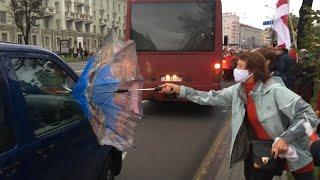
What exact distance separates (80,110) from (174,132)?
222 inches

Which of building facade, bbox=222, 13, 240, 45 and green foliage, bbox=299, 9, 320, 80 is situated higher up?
building facade, bbox=222, 13, 240, 45

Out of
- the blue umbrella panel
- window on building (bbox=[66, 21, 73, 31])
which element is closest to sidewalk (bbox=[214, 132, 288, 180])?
the blue umbrella panel

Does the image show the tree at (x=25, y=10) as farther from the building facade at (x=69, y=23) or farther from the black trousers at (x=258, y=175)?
the black trousers at (x=258, y=175)

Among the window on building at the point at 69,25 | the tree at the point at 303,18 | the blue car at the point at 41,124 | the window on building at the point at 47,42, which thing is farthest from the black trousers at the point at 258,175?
the window on building at the point at 69,25

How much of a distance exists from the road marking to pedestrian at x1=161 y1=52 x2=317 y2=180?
7.75ft

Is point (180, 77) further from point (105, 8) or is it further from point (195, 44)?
point (105, 8)

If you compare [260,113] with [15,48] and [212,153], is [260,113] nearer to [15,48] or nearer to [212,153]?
[15,48]

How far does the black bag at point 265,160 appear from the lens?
12.7ft

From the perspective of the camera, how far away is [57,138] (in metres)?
3.77

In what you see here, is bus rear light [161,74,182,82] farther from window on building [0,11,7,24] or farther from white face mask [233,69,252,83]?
window on building [0,11,7,24]

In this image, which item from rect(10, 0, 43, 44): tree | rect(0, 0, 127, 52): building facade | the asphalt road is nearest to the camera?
the asphalt road

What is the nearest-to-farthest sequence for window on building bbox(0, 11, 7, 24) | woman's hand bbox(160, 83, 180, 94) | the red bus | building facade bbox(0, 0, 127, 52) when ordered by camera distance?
1. woman's hand bbox(160, 83, 180, 94)
2. the red bus
3. window on building bbox(0, 11, 7, 24)
4. building facade bbox(0, 0, 127, 52)

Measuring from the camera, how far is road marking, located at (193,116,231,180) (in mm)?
6623

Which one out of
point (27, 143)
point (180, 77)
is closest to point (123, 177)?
point (27, 143)
